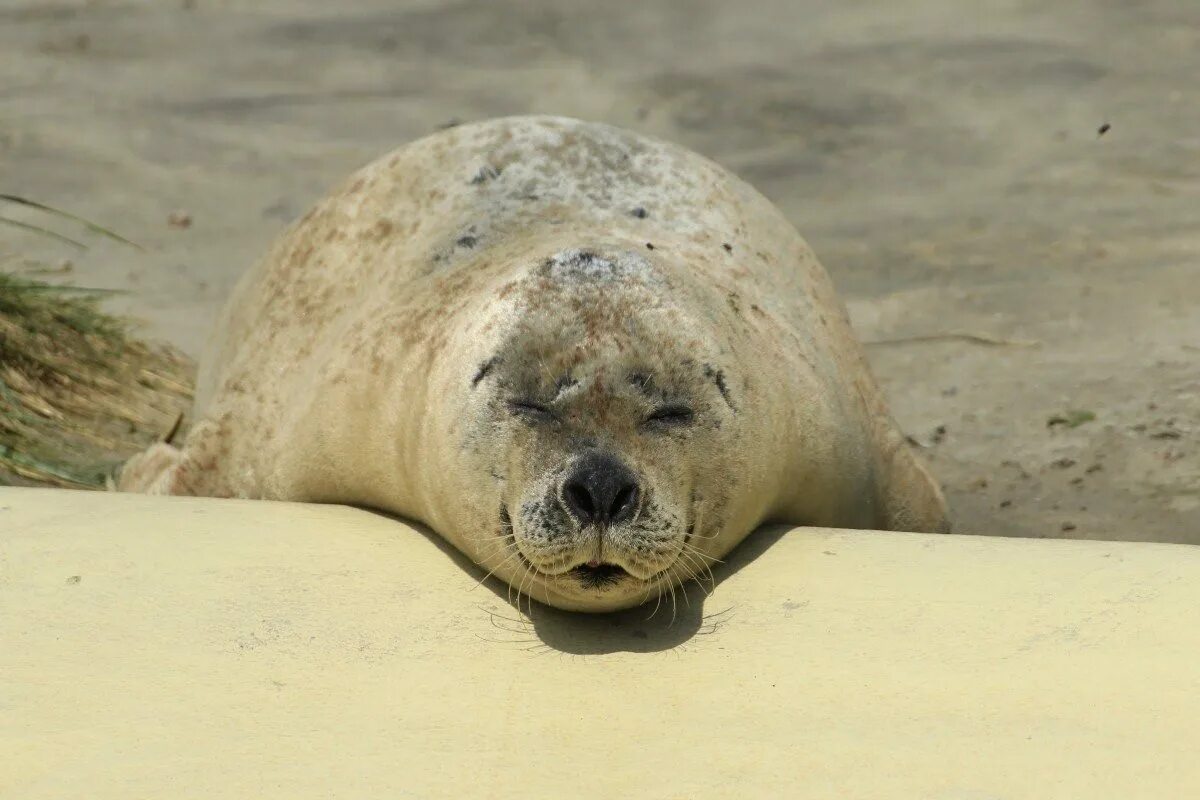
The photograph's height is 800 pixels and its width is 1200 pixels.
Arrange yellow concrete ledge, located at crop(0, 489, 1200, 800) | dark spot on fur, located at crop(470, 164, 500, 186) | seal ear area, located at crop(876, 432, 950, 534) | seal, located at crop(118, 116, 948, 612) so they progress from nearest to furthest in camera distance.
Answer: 1. yellow concrete ledge, located at crop(0, 489, 1200, 800)
2. seal, located at crop(118, 116, 948, 612)
3. seal ear area, located at crop(876, 432, 950, 534)
4. dark spot on fur, located at crop(470, 164, 500, 186)

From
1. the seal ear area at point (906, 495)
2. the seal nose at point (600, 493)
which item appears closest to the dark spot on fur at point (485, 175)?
the seal ear area at point (906, 495)

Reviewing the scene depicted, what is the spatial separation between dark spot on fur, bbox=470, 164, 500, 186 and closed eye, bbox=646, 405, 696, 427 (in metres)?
1.31

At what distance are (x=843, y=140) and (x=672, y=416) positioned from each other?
15.9 feet

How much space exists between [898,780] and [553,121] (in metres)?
2.58

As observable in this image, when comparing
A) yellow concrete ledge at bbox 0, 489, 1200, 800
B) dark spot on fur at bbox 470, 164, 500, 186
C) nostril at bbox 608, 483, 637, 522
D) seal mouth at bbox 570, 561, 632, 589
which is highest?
dark spot on fur at bbox 470, 164, 500, 186

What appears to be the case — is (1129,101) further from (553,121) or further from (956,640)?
(956,640)

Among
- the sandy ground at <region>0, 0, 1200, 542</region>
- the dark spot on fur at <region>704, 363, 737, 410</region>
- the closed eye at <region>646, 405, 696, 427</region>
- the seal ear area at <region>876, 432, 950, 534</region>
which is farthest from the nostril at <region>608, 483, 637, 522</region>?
the sandy ground at <region>0, 0, 1200, 542</region>

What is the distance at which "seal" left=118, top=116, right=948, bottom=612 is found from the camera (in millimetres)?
3391

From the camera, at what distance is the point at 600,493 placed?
10.6ft

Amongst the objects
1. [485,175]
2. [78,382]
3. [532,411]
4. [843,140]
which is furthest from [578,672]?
[843,140]

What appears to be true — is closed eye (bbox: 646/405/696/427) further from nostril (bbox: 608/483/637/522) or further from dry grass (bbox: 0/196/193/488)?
dry grass (bbox: 0/196/193/488)

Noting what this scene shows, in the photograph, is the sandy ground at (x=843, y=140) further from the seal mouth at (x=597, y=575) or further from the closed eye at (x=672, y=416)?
the seal mouth at (x=597, y=575)

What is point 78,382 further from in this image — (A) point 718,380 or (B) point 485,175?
(A) point 718,380

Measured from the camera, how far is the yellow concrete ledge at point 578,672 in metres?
2.67
